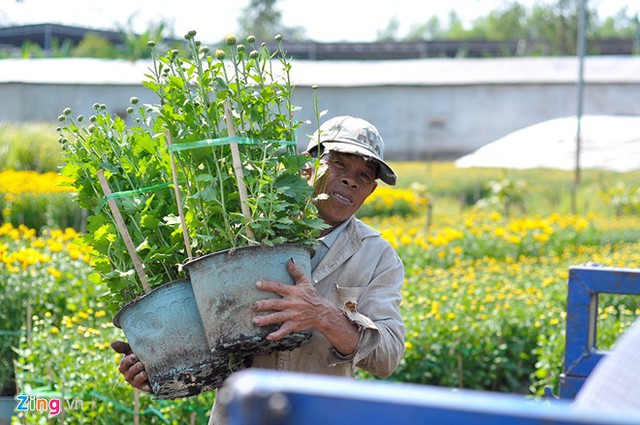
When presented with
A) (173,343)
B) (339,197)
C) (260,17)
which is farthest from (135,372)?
(260,17)

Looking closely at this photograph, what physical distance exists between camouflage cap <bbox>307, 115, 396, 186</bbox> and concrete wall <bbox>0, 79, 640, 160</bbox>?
2222 centimetres

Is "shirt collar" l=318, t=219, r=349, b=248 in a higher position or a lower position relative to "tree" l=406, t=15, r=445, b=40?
higher

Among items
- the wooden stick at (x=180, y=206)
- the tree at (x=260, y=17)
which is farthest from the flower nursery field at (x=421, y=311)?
the tree at (x=260, y=17)

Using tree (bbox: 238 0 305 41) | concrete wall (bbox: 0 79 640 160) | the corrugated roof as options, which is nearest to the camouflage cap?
concrete wall (bbox: 0 79 640 160)

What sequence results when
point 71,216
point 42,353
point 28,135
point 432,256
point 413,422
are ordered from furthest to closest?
point 28,135
point 71,216
point 432,256
point 42,353
point 413,422

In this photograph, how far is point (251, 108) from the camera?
263 cm

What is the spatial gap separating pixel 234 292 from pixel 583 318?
1296mm

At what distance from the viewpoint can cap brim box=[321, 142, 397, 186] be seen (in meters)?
2.83

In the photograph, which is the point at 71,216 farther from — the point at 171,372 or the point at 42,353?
the point at 171,372

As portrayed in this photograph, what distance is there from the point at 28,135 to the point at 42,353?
1135 cm

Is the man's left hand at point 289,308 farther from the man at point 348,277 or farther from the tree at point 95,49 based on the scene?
the tree at point 95,49

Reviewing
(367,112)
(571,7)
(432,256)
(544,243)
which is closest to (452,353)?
(432,256)

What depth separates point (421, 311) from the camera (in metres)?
6.41

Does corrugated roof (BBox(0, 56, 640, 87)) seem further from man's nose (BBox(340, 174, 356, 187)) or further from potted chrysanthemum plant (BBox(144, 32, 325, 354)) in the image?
potted chrysanthemum plant (BBox(144, 32, 325, 354))
